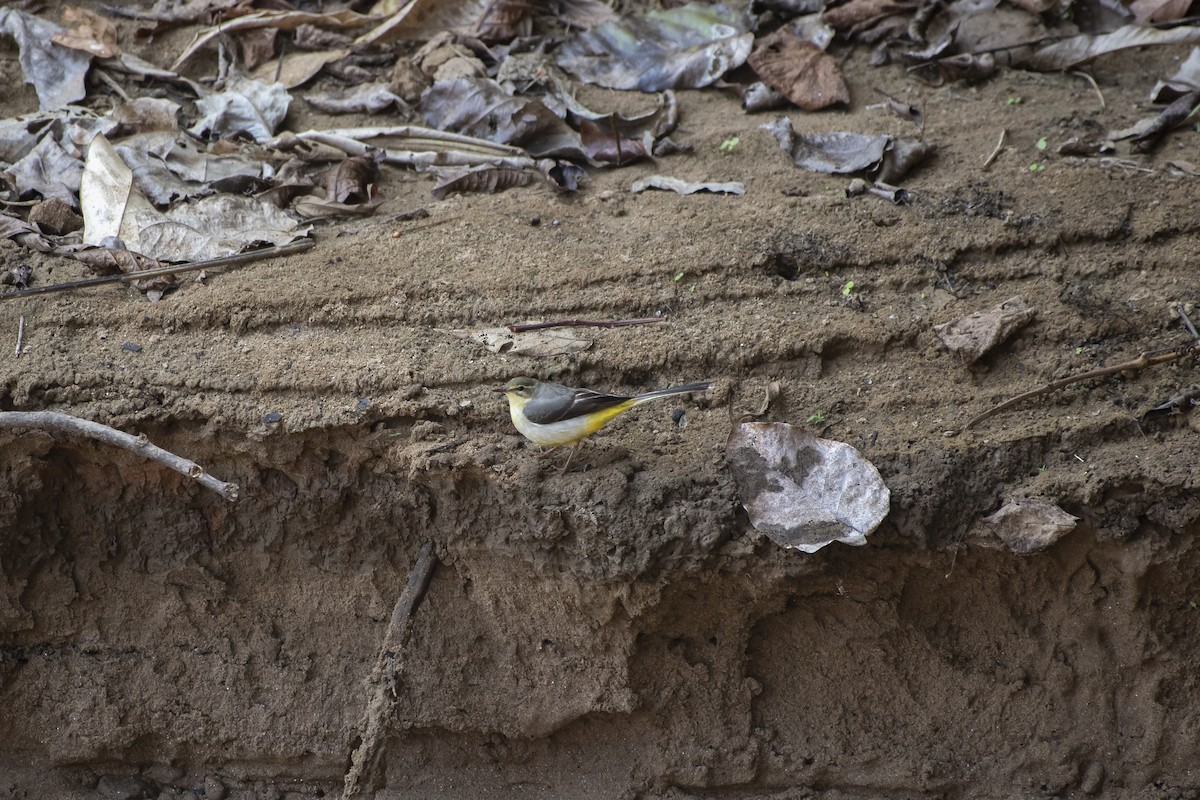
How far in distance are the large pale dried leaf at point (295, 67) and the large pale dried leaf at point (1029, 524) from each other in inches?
202

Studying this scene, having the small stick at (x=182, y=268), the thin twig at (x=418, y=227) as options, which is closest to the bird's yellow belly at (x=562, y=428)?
the thin twig at (x=418, y=227)

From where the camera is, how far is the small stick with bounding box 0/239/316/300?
16.0 feet

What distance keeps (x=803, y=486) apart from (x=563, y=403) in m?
1.02

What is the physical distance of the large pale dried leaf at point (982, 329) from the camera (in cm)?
440

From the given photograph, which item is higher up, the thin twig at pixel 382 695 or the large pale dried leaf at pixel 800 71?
the large pale dried leaf at pixel 800 71

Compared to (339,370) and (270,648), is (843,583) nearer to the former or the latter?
(339,370)

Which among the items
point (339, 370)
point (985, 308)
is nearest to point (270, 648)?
point (339, 370)

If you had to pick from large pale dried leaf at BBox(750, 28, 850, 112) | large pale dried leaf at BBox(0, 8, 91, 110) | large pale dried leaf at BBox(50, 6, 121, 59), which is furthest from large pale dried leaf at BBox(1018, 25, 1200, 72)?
large pale dried leaf at BBox(0, 8, 91, 110)

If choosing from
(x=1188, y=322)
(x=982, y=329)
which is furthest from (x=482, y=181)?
(x=1188, y=322)

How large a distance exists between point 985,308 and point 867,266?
1.96 ft

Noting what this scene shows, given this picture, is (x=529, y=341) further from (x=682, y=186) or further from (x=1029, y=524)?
(x=1029, y=524)

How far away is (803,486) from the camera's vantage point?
4008mm

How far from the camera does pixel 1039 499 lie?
3.94 meters

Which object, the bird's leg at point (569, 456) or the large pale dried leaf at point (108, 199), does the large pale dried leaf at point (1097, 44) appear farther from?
the large pale dried leaf at point (108, 199)
